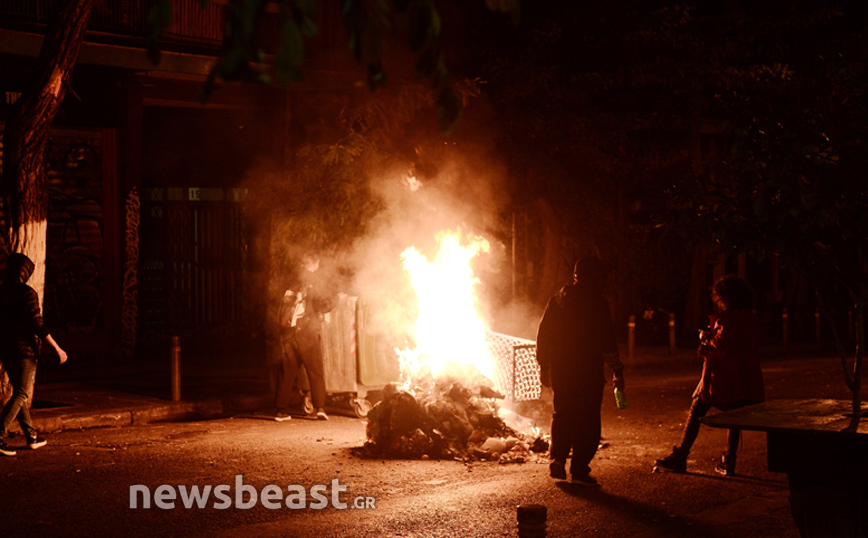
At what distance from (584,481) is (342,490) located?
6.45 ft

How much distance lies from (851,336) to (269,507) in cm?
1835

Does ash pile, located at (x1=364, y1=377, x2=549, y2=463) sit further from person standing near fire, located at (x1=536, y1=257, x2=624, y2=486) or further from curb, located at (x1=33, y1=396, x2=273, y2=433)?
curb, located at (x1=33, y1=396, x2=273, y2=433)

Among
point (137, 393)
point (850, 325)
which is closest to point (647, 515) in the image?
point (137, 393)

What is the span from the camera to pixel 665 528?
603cm

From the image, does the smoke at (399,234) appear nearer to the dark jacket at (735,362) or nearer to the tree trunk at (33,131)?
the tree trunk at (33,131)

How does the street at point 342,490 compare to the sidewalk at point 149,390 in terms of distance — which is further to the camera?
the sidewalk at point 149,390

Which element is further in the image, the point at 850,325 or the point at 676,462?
the point at 850,325

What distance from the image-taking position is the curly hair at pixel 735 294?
761 cm

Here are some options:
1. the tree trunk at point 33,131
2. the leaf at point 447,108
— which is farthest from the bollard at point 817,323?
the leaf at point 447,108

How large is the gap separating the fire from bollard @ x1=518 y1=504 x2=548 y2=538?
5279 mm

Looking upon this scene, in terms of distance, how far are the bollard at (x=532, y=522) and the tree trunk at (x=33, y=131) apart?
7.66 metres

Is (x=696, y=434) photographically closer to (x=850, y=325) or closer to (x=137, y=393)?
(x=137, y=393)

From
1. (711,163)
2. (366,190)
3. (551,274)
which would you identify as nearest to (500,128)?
(551,274)

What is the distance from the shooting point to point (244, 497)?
267 inches
